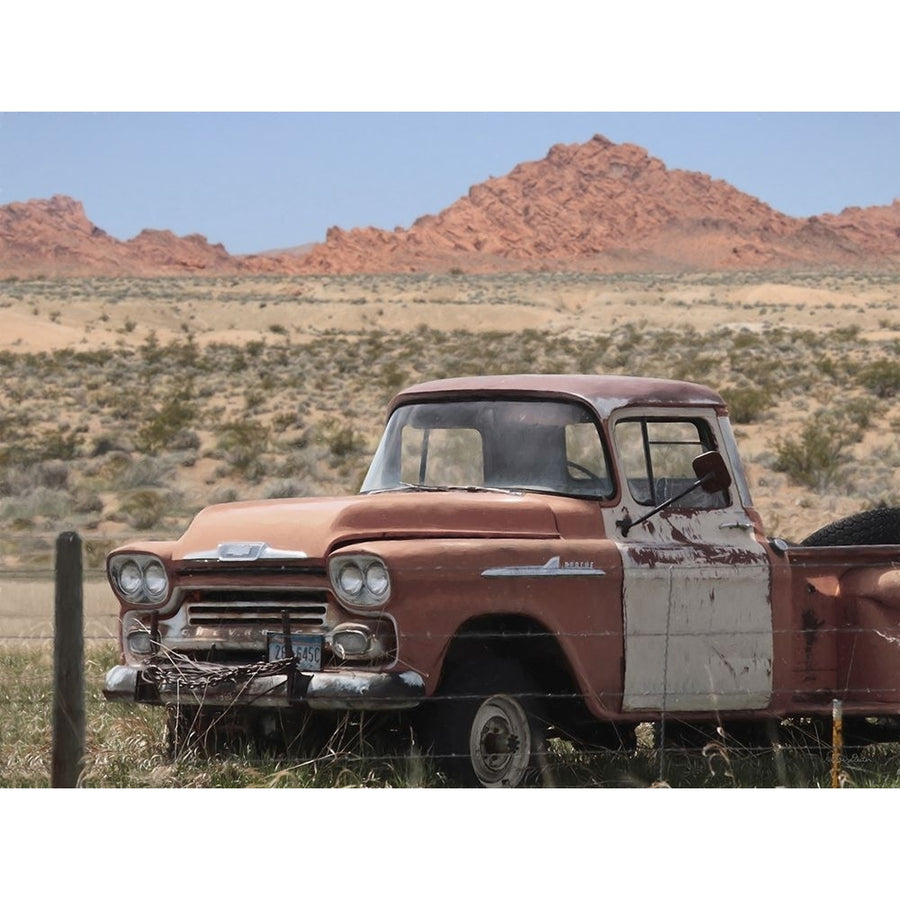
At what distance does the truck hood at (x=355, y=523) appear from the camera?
21.8ft

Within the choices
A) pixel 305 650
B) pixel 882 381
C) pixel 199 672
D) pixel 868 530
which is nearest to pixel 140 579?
pixel 199 672

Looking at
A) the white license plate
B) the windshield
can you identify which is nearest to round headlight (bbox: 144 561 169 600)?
the white license plate

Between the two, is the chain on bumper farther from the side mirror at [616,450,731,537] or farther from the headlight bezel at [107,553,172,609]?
the side mirror at [616,450,731,537]

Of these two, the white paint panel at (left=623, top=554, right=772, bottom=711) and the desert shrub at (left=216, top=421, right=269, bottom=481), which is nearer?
the white paint panel at (left=623, top=554, right=772, bottom=711)

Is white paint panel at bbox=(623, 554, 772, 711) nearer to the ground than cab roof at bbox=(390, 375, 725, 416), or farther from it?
nearer to the ground

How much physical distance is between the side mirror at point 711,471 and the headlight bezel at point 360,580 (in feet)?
5.43

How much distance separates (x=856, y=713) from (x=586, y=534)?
1.74 meters

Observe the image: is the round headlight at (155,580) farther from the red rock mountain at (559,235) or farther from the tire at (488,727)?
the red rock mountain at (559,235)

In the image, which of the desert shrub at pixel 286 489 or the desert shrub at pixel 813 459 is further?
the desert shrub at pixel 813 459

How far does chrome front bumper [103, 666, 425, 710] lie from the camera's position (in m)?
6.29

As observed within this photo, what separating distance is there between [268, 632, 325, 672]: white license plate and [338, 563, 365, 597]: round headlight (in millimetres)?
232

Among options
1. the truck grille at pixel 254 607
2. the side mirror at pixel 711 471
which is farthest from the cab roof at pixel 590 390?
the truck grille at pixel 254 607

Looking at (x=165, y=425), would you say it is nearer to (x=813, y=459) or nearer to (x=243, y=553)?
(x=813, y=459)

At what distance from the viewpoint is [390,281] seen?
107 meters
